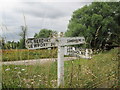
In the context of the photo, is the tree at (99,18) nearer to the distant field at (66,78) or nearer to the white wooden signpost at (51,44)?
the distant field at (66,78)

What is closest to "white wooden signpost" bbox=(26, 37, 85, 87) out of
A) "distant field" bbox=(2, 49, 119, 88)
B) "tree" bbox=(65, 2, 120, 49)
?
"distant field" bbox=(2, 49, 119, 88)

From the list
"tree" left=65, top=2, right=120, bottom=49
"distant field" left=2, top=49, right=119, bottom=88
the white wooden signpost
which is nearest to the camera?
"distant field" left=2, top=49, right=119, bottom=88

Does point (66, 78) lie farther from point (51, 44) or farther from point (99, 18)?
point (99, 18)

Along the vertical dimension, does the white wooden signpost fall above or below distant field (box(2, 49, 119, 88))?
above

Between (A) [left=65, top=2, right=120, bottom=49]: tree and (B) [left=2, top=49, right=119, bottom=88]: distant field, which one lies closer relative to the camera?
(B) [left=2, top=49, right=119, bottom=88]: distant field

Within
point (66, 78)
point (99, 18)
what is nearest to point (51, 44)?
point (66, 78)

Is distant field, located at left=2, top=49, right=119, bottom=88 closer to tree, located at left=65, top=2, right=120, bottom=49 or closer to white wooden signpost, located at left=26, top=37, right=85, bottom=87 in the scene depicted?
white wooden signpost, located at left=26, top=37, right=85, bottom=87

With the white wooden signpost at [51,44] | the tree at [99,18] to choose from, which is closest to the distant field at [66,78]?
the white wooden signpost at [51,44]

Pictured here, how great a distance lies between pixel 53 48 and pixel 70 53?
354 millimetres

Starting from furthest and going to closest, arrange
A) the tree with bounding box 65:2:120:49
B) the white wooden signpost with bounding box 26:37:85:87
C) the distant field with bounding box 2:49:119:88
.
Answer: the tree with bounding box 65:2:120:49 → the white wooden signpost with bounding box 26:37:85:87 → the distant field with bounding box 2:49:119:88

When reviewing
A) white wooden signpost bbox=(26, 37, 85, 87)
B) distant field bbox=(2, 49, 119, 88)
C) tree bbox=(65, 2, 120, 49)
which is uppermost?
tree bbox=(65, 2, 120, 49)

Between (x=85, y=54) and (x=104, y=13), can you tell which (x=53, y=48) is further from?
(x=104, y=13)

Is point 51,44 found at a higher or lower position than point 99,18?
lower

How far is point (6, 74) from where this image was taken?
87.5 inches
